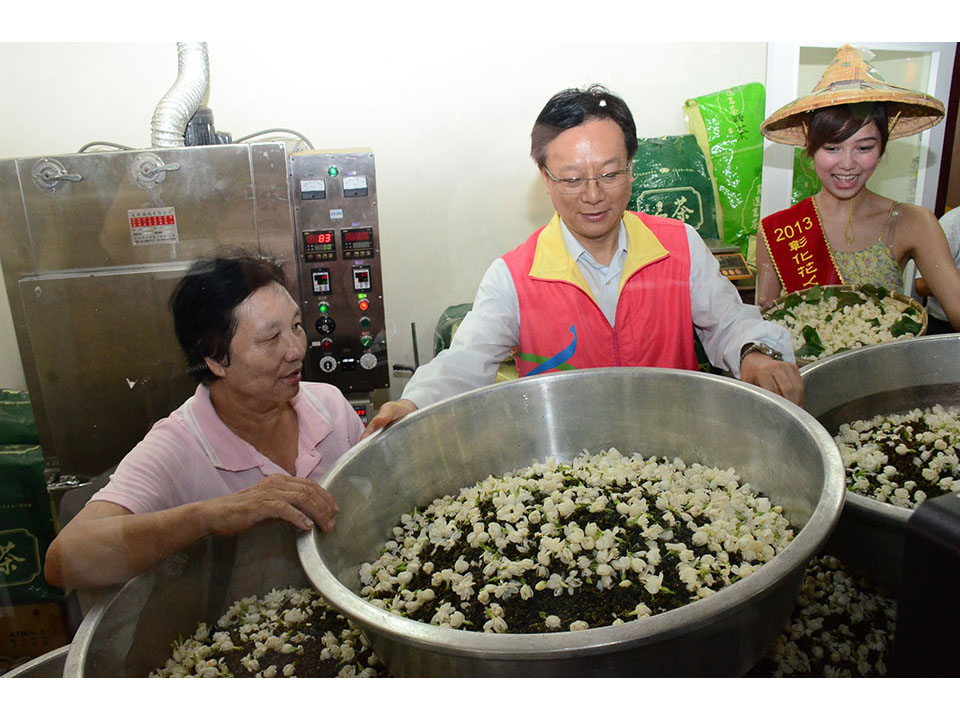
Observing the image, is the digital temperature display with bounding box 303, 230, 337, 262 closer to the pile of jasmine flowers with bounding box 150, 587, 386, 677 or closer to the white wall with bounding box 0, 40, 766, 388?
the white wall with bounding box 0, 40, 766, 388

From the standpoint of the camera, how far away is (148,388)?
30.7 inches

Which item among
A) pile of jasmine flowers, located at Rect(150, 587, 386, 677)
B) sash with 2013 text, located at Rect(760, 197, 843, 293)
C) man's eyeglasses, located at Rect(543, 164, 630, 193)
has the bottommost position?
pile of jasmine flowers, located at Rect(150, 587, 386, 677)

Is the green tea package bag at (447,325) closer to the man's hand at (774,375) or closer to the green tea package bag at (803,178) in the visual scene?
the man's hand at (774,375)

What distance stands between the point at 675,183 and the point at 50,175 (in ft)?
2.93

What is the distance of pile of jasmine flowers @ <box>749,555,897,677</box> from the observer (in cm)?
81

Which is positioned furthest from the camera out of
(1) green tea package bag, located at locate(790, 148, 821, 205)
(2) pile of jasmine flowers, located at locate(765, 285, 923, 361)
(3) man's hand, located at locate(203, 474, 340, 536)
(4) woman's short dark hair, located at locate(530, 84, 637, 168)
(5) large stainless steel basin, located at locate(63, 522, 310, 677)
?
(2) pile of jasmine flowers, located at locate(765, 285, 923, 361)

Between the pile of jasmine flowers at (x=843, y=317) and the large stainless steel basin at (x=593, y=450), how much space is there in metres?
0.39

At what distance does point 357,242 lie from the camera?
856 mm

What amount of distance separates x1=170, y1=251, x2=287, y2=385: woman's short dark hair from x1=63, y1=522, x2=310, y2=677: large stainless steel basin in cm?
22

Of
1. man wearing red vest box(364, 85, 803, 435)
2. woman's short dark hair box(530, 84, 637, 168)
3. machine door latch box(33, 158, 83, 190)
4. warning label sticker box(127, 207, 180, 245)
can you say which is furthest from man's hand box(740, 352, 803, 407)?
machine door latch box(33, 158, 83, 190)

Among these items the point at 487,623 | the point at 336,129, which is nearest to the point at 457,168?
the point at 336,129
